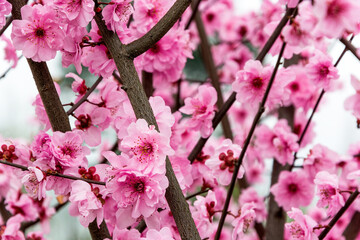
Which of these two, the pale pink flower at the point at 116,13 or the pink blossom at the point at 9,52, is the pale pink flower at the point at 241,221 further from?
the pink blossom at the point at 9,52

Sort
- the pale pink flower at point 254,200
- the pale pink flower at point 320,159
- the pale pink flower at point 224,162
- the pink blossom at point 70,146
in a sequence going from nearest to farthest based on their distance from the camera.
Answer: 1. the pink blossom at point 70,146
2. the pale pink flower at point 224,162
3. the pale pink flower at point 320,159
4. the pale pink flower at point 254,200

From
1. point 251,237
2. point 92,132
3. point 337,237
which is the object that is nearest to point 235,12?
point 251,237

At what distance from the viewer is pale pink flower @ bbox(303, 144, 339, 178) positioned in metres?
1.19

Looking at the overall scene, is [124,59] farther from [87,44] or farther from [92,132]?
[92,132]

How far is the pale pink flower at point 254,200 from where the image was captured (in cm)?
141

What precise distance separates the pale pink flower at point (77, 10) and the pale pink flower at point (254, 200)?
34.0 inches

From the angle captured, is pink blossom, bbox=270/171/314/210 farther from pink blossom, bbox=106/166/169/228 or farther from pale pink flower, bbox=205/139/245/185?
pink blossom, bbox=106/166/169/228

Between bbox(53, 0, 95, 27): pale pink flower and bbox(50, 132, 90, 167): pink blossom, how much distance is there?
8.2 inches

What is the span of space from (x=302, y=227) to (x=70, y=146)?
0.48 m

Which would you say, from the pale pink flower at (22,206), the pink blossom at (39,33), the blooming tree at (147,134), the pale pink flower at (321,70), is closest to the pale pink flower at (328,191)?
the blooming tree at (147,134)

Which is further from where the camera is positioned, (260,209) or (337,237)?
(260,209)

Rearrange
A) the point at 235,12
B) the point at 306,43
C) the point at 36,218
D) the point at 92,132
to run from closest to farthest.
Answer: the point at 306,43, the point at 92,132, the point at 36,218, the point at 235,12

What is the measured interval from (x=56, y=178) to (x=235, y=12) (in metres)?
1.86

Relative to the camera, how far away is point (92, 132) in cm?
93
